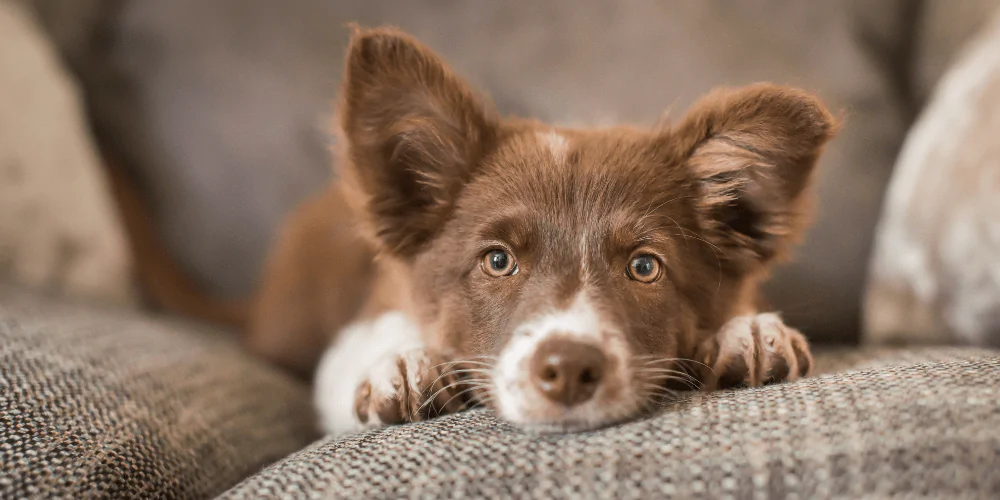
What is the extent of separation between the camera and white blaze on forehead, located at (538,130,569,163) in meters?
1.70

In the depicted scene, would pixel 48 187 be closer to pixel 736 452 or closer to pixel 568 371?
pixel 568 371

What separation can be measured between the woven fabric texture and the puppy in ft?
1.00

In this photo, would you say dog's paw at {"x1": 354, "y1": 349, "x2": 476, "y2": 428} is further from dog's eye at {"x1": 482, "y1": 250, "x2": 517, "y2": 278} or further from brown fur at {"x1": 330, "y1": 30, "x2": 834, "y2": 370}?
dog's eye at {"x1": 482, "y1": 250, "x2": 517, "y2": 278}

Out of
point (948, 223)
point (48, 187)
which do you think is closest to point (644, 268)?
point (948, 223)

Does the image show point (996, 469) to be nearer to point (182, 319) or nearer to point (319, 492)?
point (319, 492)

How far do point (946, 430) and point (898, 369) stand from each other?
0.33 meters

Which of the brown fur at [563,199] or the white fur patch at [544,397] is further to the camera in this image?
the brown fur at [563,199]

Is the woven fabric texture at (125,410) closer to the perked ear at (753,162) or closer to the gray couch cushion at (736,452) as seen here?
the gray couch cushion at (736,452)

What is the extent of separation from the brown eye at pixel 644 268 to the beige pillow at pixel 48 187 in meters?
2.09

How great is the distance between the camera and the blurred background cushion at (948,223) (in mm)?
1746

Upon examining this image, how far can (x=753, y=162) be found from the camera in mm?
1639

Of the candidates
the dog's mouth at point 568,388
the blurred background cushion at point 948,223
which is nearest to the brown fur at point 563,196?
the dog's mouth at point 568,388

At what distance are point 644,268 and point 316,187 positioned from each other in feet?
5.81

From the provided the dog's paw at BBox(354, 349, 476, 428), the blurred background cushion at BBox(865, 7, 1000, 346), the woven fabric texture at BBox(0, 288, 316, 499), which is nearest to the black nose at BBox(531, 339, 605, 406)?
the dog's paw at BBox(354, 349, 476, 428)
